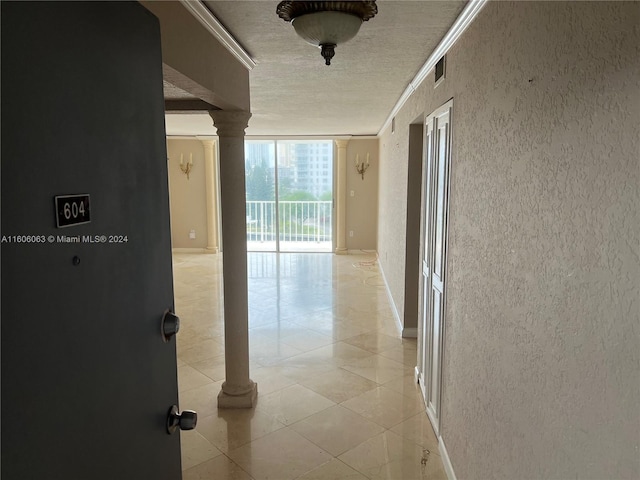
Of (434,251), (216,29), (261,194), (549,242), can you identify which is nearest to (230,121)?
(216,29)

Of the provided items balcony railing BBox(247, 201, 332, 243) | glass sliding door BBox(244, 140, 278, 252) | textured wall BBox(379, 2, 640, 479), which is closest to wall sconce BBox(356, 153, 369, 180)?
balcony railing BBox(247, 201, 332, 243)

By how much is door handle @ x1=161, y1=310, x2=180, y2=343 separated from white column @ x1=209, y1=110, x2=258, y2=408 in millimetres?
1726

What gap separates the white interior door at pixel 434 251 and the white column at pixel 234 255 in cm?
114

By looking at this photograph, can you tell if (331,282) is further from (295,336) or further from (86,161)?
(86,161)

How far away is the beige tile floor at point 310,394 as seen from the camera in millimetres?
2475

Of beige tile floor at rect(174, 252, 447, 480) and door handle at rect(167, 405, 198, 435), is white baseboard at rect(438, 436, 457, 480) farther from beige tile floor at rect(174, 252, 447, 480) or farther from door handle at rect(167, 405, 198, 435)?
door handle at rect(167, 405, 198, 435)

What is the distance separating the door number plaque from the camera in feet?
2.46

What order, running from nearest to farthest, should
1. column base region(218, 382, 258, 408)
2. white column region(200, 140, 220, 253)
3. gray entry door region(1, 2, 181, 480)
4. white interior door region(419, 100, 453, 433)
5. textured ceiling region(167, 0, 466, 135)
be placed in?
gray entry door region(1, 2, 181, 480), textured ceiling region(167, 0, 466, 135), white interior door region(419, 100, 453, 433), column base region(218, 382, 258, 408), white column region(200, 140, 220, 253)

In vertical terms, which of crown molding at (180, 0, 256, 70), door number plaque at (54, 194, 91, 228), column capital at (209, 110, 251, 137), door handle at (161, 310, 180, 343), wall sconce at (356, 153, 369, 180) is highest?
crown molding at (180, 0, 256, 70)

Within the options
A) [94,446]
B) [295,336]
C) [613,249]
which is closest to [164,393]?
[94,446]

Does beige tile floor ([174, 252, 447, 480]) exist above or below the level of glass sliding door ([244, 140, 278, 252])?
below

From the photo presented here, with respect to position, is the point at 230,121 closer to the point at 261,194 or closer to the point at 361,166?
the point at 361,166

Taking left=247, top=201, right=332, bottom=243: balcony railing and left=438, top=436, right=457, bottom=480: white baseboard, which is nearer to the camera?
left=438, top=436, right=457, bottom=480: white baseboard

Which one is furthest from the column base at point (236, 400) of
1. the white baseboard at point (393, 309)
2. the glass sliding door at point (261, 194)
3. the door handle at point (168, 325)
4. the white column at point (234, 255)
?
the glass sliding door at point (261, 194)
